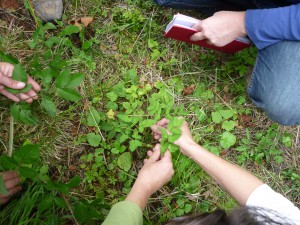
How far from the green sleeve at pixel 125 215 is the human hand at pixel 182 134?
50 cm

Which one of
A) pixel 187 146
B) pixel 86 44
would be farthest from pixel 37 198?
pixel 86 44

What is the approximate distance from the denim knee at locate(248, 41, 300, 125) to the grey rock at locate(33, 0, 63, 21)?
1.38 meters

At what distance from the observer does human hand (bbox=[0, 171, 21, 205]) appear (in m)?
1.98

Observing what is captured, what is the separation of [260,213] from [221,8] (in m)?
1.42

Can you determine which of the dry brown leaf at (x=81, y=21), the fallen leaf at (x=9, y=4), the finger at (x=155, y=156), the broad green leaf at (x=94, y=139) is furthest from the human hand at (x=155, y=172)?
the fallen leaf at (x=9, y=4)

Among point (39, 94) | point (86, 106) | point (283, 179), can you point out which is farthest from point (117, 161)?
point (283, 179)

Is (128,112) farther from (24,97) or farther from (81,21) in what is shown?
(81,21)

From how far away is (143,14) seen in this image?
2566mm

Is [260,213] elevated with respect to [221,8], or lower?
lower

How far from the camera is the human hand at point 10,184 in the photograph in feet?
6.49

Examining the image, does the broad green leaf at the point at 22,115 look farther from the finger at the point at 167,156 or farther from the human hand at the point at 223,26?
the human hand at the point at 223,26

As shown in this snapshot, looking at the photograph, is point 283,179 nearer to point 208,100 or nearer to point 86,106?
point 208,100

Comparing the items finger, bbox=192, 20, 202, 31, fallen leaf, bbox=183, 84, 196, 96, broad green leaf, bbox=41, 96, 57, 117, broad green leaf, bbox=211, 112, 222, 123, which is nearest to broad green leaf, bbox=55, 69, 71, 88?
broad green leaf, bbox=41, 96, 57, 117

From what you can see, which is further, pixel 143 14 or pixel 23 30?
pixel 143 14
